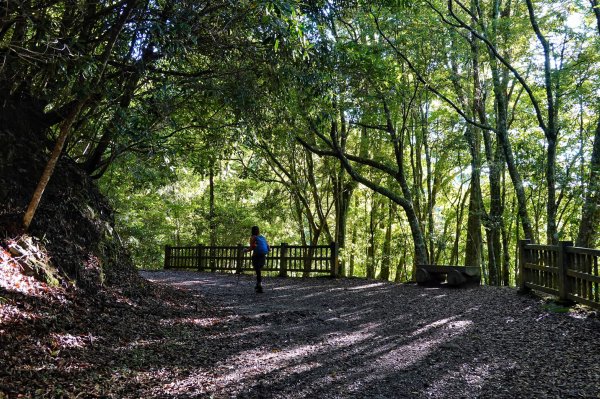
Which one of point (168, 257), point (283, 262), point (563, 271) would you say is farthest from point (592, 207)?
point (168, 257)

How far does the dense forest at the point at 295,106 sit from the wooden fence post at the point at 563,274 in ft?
10.1

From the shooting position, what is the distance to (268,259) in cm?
1595

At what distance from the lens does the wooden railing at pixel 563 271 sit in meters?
6.26

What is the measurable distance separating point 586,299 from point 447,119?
1006 cm

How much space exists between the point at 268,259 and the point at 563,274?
10.6 metres

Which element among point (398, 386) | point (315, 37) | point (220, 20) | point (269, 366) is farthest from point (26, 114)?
point (398, 386)

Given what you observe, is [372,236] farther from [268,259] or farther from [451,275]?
[451,275]

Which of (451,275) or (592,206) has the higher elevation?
(592,206)

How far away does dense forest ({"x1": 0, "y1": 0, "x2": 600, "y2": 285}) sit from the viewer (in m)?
5.70

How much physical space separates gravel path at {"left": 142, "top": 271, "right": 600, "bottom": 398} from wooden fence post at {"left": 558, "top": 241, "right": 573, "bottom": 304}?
1.17ft

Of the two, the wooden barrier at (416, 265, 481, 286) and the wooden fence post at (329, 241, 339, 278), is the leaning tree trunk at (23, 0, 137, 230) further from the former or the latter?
the wooden fence post at (329, 241, 339, 278)

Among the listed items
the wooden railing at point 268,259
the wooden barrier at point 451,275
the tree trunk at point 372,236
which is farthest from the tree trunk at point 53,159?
the tree trunk at point 372,236

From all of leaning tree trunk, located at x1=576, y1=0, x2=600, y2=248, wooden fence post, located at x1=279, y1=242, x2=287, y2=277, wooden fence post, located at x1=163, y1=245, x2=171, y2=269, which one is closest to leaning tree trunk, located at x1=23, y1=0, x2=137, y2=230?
leaning tree trunk, located at x1=576, y1=0, x2=600, y2=248

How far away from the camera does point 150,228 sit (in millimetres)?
23938
